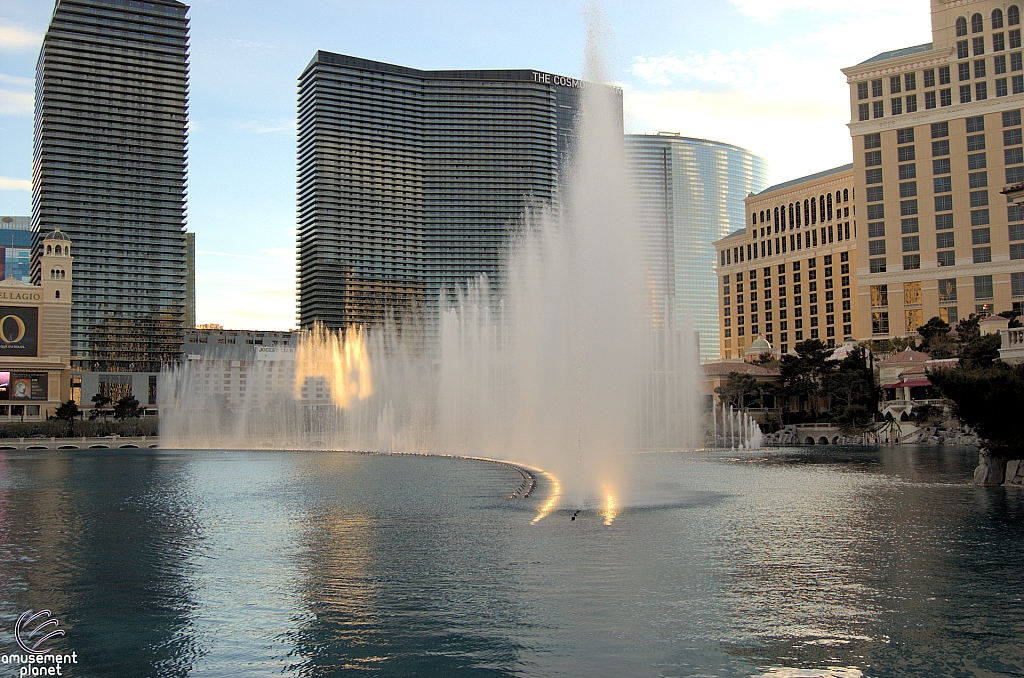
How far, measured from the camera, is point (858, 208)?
102125mm

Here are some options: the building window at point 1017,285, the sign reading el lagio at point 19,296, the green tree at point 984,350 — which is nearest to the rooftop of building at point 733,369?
the building window at point 1017,285

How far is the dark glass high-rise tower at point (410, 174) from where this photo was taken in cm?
17038

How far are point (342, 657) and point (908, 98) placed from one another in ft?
337

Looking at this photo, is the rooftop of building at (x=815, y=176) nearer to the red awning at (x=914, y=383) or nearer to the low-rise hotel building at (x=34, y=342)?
the red awning at (x=914, y=383)

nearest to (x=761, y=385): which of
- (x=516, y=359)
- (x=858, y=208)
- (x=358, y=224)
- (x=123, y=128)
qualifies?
(x=858, y=208)

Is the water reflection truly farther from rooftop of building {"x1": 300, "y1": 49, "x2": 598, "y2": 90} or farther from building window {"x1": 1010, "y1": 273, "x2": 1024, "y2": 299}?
rooftop of building {"x1": 300, "y1": 49, "x2": 598, "y2": 90}

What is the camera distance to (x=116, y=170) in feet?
513

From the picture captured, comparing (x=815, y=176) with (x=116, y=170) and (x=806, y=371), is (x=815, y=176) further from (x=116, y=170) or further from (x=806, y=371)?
(x=116, y=170)

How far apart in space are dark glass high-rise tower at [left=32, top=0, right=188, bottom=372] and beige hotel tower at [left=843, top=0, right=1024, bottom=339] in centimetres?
11640

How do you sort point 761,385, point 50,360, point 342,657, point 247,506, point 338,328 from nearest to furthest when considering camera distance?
1. point 342,657
2. point 247,506
3. point 761,385
4. point 50,360
5. point 338,328

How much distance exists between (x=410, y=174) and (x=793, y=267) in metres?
79.1

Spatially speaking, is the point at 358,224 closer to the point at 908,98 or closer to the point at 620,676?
the point at 908,98

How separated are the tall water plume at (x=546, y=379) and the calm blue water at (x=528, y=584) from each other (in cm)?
573

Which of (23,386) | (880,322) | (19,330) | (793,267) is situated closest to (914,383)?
(880,322)
